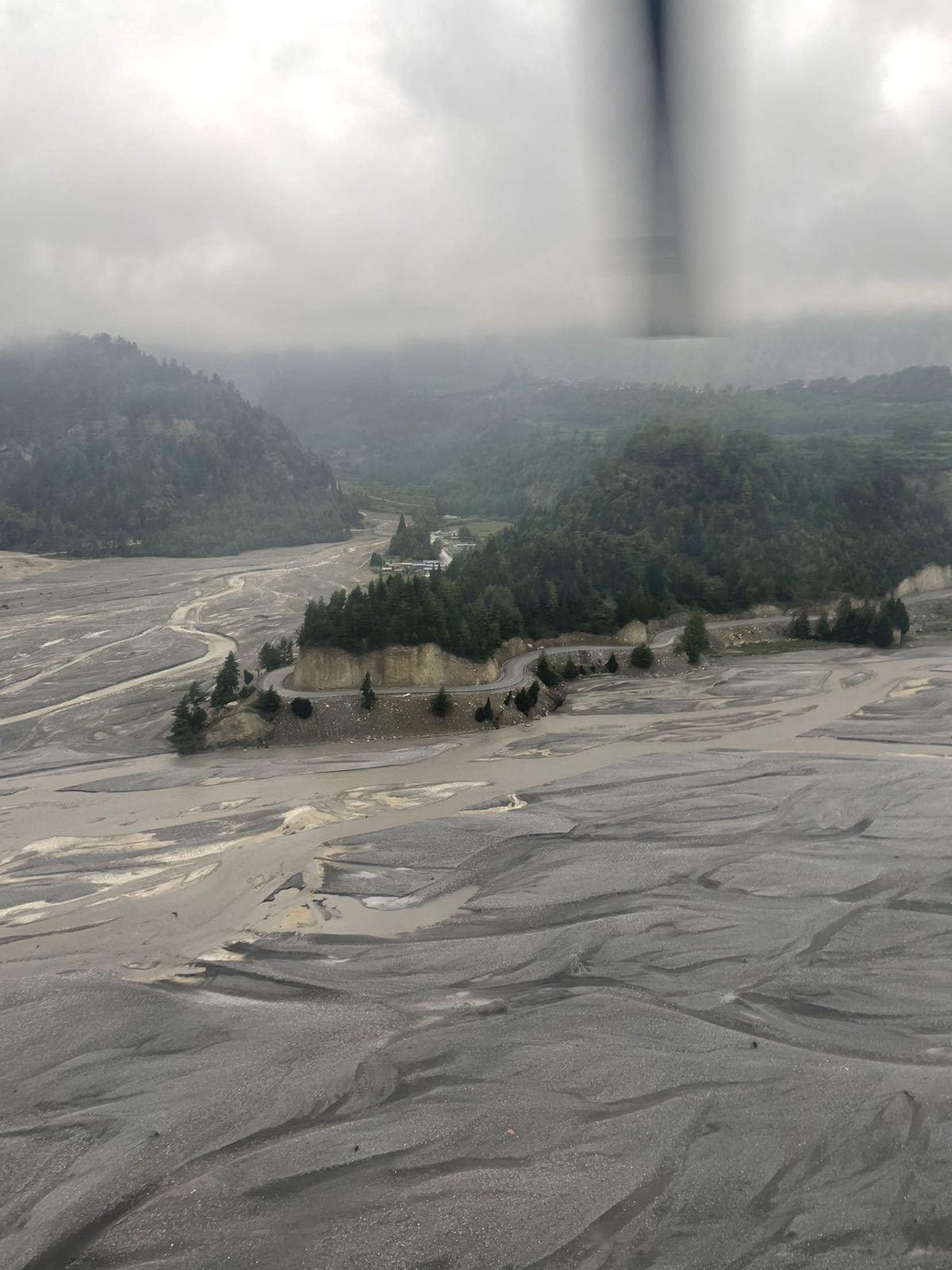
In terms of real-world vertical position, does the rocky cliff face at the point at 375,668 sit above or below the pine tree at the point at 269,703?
above

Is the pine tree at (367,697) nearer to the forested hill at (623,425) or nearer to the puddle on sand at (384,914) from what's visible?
the puddle on sand at (384,914)

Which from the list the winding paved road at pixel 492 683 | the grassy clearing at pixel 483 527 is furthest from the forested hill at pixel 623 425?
the winding paved road at pixel 492 683

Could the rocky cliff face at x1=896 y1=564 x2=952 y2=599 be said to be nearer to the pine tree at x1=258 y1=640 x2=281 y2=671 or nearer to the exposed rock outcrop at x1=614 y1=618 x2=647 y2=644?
the exposed rock outcrop at x1=614 y1=618 x2=647 y2=644

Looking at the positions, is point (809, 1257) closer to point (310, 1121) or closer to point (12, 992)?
point (310, 1121)

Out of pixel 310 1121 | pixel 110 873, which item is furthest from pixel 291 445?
pixel 310 1121

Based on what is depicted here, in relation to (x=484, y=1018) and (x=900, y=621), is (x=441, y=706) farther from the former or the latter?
(x=900, y=621)

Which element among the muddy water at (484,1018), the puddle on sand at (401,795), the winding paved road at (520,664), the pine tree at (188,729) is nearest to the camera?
the muddy water at (484,1018)

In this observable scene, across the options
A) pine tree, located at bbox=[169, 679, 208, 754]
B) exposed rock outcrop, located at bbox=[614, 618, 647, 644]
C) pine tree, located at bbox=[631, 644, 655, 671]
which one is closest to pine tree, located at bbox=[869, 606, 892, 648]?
exposed rock outcrop, located at bbox=[614, 618, 647, 644]
